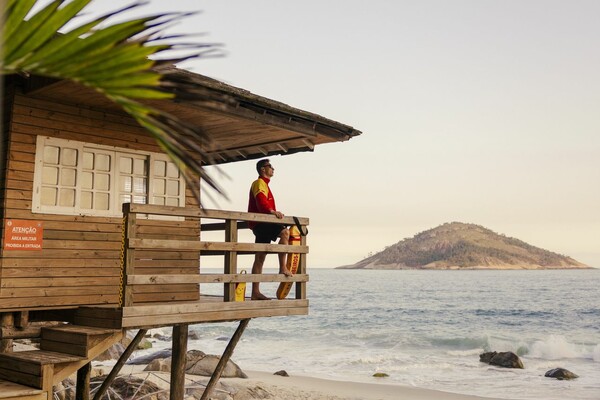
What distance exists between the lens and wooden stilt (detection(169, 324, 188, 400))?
11.2 m

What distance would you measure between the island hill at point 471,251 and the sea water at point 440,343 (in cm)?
6909

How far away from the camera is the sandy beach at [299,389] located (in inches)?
664

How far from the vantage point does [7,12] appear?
94.6 inches

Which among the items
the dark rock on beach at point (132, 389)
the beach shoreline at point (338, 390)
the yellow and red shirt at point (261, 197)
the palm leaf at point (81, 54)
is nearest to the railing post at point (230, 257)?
the yellow and red shirt at point (261, 197)

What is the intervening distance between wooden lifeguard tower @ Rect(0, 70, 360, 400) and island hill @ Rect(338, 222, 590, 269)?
139355 millimetres

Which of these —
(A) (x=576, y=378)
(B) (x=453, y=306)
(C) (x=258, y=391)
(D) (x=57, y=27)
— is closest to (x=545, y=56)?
(A) (x=576, y=378)

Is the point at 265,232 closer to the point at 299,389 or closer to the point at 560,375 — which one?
the point at 299,389

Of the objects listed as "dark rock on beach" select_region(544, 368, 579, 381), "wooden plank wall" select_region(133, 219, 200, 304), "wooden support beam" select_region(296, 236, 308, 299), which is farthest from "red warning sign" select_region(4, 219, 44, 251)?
"dark rock on beach" select_region(544, 368, 579, 381)

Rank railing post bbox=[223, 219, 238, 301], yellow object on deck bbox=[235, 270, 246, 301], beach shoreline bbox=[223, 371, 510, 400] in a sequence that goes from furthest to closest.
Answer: beach shoreline bbox=[223, 371, 510, 400]
yellow object on deck bbox=[235, 270, 246, 301]
railing post bbox=[223, 219, 238, 301]

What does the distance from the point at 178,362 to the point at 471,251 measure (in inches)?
5555

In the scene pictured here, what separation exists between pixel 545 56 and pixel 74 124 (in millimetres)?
27948

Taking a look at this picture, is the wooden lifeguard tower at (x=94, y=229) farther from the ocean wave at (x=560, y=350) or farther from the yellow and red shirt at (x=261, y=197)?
the ocean wave at (x=560, y=350)

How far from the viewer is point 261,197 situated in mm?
9734

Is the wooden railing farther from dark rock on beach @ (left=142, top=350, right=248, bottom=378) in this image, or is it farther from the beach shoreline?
dark rock on beach @ (left=142, top=350, right=248, bottom=378)
